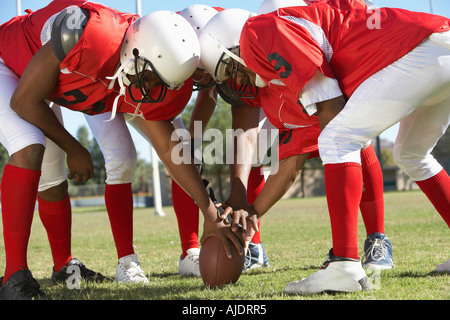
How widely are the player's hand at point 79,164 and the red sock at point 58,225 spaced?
0.66 m

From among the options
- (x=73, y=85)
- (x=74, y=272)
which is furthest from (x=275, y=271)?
(x=73, y=85)

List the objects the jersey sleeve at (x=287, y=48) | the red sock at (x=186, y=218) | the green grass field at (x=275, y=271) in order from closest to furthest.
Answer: the jersey sleeve at (x=287, y=48) → the green grass field at (x=275, y=271) → the red sock at (x=186, y=218)

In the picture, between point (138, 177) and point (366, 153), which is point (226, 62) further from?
point (138, 177)

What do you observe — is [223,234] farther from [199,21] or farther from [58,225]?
[199,21]

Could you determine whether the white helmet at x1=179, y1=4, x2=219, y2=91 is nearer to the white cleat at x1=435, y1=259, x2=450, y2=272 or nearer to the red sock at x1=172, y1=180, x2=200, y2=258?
the red sock at x1=172, y1=180, x2=200, y2=258

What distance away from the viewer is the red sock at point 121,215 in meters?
3.79

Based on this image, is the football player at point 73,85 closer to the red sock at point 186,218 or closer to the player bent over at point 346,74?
the player bent over at point 346,74

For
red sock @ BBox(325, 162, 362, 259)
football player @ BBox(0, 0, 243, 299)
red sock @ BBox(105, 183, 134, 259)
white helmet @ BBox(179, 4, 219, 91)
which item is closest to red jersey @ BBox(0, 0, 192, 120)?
football player @ BBox(0, 0, 243, 299)

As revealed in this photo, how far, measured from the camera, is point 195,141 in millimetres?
4266

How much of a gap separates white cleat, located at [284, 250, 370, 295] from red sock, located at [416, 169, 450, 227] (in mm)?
1066

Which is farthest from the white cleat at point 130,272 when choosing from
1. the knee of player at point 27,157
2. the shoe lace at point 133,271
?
the knee of player at point 27,157

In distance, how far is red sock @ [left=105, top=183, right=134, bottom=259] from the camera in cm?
379

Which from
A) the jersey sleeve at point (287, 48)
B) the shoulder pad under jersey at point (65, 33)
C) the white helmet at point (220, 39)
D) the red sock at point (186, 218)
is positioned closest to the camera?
the jersey sleeve at point (287, 48)

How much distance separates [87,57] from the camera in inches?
116
